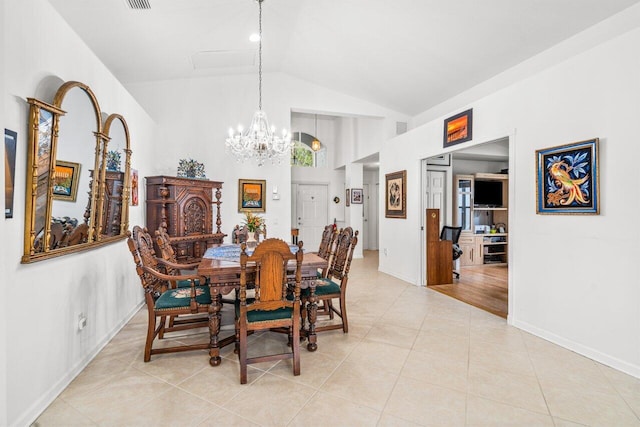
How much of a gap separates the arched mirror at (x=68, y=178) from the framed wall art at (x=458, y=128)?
3.99 m

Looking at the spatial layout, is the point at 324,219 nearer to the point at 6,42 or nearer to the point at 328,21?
the point at 328,21

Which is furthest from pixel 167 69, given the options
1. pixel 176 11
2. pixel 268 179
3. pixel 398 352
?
pixel 398 352

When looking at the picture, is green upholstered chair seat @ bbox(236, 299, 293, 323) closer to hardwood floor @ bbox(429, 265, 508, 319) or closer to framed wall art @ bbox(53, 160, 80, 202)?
framed wall art @ bbox(53, 160, 80, 202)

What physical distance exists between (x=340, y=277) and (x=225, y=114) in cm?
389

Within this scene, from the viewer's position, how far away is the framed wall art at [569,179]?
255 cm

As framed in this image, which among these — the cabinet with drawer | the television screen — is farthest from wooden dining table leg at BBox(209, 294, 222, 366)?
the television screen

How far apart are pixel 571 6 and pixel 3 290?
16.7ft

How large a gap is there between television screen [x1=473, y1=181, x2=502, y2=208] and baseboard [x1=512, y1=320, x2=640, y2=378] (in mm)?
4305

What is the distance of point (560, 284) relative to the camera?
2.85m

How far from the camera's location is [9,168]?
162cm

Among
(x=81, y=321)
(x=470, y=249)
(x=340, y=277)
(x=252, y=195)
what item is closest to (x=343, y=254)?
(x=340, y=277)

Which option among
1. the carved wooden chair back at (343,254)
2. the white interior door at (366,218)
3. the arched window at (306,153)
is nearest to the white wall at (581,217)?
the carved wooden chair back at (343,254)

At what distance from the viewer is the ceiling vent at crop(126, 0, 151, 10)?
2972 millimetres

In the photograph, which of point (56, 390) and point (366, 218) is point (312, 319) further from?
point (366, 218)
